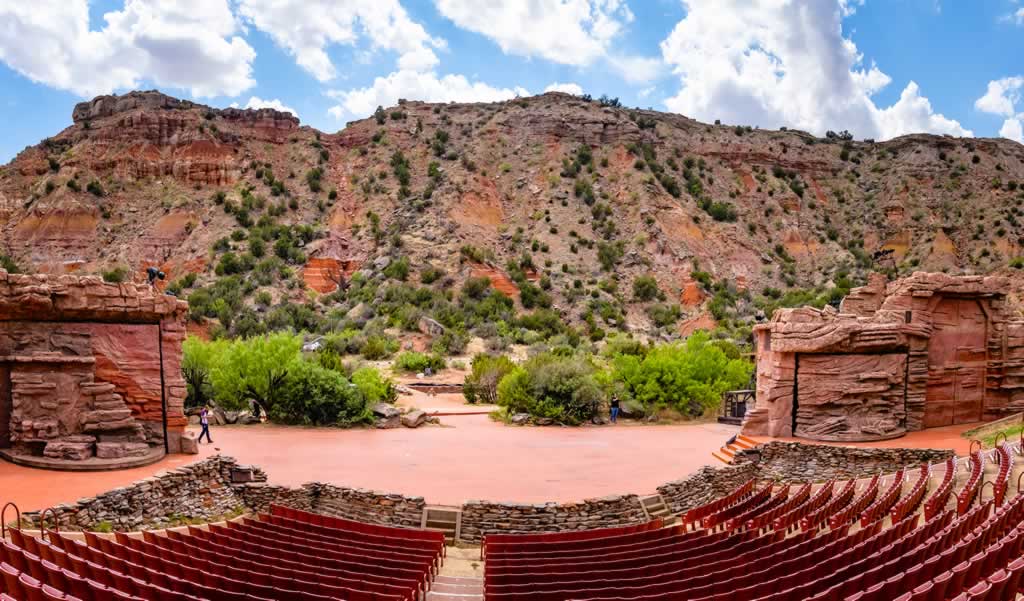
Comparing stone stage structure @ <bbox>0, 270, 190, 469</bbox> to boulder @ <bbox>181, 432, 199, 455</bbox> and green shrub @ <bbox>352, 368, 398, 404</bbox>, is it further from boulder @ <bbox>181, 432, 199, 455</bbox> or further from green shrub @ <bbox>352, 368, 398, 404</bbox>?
green shrub @ <bbox>352, 368, 398, 404</bbox>

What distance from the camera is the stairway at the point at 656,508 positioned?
54.4ft

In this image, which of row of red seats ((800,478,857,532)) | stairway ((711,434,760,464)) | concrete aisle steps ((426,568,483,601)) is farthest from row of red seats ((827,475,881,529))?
stairway ((711,434,760,464))

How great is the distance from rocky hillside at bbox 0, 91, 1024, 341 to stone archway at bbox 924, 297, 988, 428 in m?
29.0

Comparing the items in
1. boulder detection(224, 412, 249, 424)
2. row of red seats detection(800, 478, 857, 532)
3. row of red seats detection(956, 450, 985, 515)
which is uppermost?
row of red seats detection(956, 450, 985, 515)

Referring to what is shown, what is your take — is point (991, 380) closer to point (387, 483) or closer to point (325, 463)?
point (387, 483)

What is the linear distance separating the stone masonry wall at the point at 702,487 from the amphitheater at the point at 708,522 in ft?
0.18

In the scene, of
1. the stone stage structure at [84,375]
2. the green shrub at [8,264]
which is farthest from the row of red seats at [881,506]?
the green shrub at [8,264]

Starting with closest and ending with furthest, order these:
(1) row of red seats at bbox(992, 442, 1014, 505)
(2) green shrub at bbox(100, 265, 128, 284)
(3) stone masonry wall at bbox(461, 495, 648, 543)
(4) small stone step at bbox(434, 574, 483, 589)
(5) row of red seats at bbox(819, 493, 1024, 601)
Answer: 1. (5) row of red seats at bbox(819, 493, 1024, 601)
2. (1) row of red seats at bbox(992, 442, 1014, 505)
3. (4) small stone step at bbox(434, 574, 483, 589)
4. (3) stone masonry wall at bbox(461, 495, 648, 543)
5. (2) green shrub at bbox(100, 265, 128, 284)

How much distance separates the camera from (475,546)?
601 inches

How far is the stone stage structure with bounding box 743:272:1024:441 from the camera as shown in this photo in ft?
69.8

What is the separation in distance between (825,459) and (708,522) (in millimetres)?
6944

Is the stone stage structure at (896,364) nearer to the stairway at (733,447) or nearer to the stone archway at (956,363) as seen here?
the stone archway at (956,363)

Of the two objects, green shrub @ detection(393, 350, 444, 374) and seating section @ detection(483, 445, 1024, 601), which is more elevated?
seating section @ detection(483, 445, 1024, 601)

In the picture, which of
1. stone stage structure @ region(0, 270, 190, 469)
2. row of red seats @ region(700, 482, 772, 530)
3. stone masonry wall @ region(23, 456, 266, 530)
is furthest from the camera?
stone stage structure @ region(0, 270, 190, 469)
